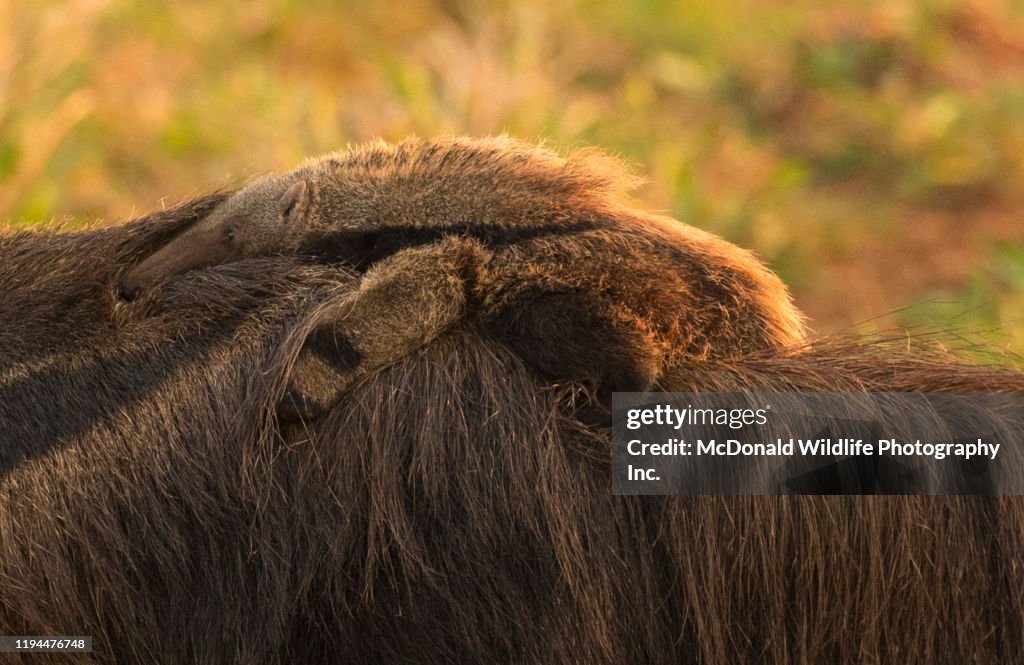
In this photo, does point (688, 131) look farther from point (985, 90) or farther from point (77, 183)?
point (77, 183)

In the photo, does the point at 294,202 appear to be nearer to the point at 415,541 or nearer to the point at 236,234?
the point at 236,234

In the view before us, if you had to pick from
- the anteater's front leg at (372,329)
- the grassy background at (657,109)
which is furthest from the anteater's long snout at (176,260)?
the grassy background at (657,109)

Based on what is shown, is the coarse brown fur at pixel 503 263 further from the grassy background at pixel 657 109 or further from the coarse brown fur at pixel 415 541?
the grassy background at pixel 657 109

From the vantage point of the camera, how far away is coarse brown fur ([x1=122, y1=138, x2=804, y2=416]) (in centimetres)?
301

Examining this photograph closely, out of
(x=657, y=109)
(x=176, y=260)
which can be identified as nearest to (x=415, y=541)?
(x=176, y=260)

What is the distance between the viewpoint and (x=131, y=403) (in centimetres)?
294

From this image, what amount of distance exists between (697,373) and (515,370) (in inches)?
17.5

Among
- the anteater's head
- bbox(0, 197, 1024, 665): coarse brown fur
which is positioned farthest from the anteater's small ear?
bbox(0, 197, 1024, 665): coarse brown fur

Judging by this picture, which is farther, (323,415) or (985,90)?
(985,90)

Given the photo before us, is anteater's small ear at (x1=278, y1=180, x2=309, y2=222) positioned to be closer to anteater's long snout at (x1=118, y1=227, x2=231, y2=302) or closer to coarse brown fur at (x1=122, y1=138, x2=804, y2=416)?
coarse brown fur at (x1=122, y1=138, x2=804, y2=416)

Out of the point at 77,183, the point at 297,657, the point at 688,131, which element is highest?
the point at 688,131

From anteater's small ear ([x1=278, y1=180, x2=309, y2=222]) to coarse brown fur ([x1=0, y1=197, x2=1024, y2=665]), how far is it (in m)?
0.78

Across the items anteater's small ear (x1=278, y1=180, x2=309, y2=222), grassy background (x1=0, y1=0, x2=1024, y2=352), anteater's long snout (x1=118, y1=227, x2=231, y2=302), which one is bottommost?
anteater's long snout (x1=118, y1=227, x2=231, y2=302)

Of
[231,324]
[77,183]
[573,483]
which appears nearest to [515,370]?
[573,483]
